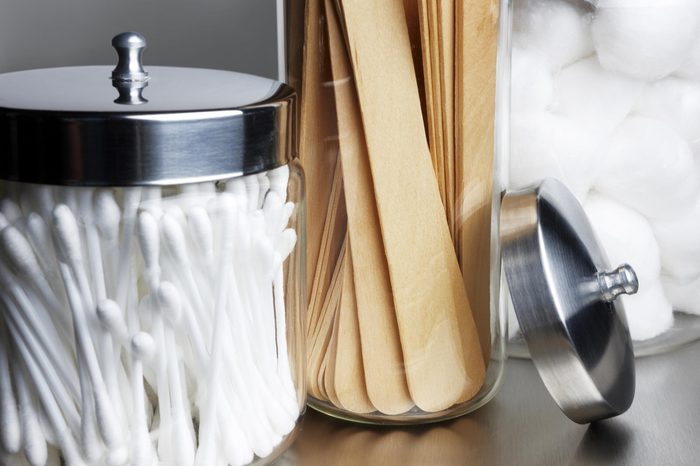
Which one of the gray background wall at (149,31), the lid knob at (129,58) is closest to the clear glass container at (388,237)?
the lid knob at (129,58)

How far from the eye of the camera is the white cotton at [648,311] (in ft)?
2.13

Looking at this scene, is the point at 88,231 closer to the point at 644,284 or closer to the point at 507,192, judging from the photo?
the point at 507,192

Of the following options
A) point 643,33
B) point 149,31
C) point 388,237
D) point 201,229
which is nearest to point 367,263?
point 388,237

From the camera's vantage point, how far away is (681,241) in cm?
65

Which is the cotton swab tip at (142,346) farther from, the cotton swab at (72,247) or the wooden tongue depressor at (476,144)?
the wooden tongue depressor at (476,144)

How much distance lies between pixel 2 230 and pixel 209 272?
0.31 feet

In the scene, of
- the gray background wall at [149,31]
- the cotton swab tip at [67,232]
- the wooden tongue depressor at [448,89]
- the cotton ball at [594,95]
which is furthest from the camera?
the gray background wall at [149,31]

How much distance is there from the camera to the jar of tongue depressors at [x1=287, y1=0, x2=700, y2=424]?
50 cm

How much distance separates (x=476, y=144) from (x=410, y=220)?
0.06 metres

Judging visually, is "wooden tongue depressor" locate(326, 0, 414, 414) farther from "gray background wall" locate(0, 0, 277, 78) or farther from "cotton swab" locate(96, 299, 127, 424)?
"gray background wall" locate(0, 0, 277, 78)

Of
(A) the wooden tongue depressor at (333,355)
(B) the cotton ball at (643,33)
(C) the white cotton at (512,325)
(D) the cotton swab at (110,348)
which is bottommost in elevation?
(C) the white cotton at (512,325)

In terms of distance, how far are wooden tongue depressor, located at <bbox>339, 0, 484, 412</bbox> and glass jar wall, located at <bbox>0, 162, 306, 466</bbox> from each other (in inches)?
3.3

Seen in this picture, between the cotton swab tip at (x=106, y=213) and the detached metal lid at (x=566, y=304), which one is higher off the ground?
the cotton swab tip at (x=106, y=213)

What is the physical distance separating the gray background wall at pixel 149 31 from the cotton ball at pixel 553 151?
0.27 metres
